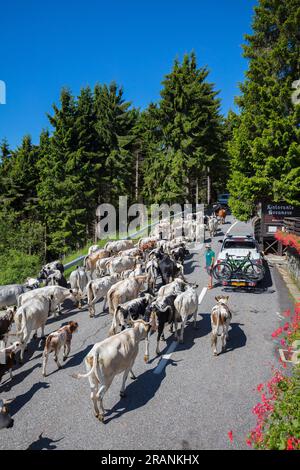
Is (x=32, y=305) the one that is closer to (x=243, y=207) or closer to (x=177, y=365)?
(x=177, y=365)

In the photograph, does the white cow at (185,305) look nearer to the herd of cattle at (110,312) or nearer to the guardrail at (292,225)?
the herd of cattle at (110,312)

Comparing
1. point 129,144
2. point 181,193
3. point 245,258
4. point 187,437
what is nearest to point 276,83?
point 245,258

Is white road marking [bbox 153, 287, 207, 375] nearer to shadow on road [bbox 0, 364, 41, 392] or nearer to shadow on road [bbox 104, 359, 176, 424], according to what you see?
shadow on road [bbox 104, 359, 176, 424]

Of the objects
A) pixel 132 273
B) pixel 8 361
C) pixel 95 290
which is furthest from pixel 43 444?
pixel 132 273

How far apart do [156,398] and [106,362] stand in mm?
1448

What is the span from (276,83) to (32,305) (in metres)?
18.5

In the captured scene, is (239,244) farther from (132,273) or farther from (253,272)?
(132,273)

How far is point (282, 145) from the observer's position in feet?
64.3

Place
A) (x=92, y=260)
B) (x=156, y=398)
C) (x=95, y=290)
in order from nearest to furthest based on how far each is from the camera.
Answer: (x=156, y=398) < (x=95, y=290) < (x=92, y=260)

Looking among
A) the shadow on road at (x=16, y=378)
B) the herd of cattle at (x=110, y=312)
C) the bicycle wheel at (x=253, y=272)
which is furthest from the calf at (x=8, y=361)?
the bicycle wheel at (x=253, y=272)

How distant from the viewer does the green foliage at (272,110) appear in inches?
763

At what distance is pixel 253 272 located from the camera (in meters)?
13.8

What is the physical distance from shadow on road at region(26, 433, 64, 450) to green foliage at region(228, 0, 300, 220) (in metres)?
17.6

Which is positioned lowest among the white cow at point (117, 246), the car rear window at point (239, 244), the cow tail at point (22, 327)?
the cow tail at point (22, 327)
